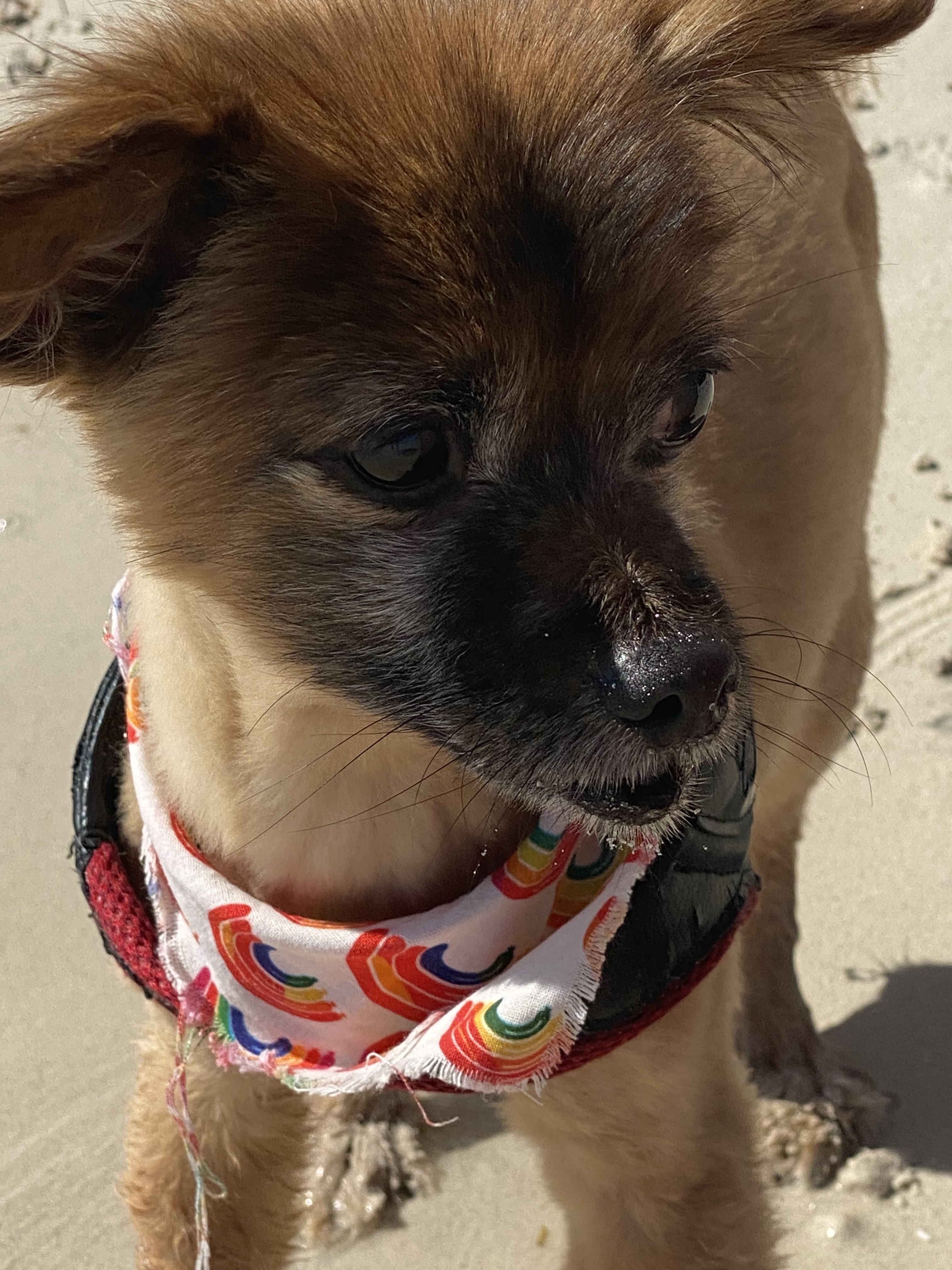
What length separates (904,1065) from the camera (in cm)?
280

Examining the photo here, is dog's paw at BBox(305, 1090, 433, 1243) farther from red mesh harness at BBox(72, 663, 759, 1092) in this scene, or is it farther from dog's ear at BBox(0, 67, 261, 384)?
dog's ear at BBox(0, 67, 261, 384)

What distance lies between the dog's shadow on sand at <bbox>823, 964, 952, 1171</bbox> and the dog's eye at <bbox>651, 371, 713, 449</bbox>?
61.2 inches

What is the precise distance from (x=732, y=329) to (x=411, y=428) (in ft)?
2.43

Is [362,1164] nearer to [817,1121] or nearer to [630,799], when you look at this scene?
[817,1121]

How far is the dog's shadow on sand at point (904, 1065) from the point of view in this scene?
2.68 metres

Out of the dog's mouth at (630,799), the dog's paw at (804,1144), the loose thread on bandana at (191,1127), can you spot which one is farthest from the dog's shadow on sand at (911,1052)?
the dog's mouth at (630,799)

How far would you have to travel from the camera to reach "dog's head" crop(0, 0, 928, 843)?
1.40 m

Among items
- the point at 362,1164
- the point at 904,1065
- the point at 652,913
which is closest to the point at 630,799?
the point at 652,913

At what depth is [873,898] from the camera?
10.0 feet

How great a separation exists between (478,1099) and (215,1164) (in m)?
0.77

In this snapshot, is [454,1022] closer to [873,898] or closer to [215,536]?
[215,536]

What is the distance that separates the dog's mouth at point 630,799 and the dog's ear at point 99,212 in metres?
0.68

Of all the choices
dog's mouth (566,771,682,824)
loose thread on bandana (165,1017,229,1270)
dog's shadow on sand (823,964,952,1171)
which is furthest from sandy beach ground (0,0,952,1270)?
dog's mouth (566,771,682,824)

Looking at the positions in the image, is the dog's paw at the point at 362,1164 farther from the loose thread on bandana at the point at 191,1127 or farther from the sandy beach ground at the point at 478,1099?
the loose thread on bandana at the point at 191,1127
